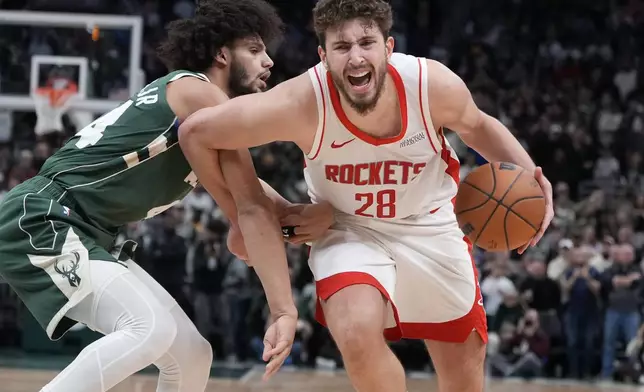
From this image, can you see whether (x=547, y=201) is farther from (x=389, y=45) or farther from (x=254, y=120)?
(x=254, y=120)

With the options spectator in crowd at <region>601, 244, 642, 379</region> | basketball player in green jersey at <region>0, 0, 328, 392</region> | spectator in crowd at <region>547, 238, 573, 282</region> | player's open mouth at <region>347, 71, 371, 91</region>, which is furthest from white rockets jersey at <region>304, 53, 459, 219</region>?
spectator in crowd at <region>547, 238, 573, 282</region>

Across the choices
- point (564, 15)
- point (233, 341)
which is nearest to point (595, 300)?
point (233, 341)

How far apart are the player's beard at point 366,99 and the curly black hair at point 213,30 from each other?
0.75 meters

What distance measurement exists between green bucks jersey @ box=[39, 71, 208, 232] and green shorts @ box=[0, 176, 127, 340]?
11 cm

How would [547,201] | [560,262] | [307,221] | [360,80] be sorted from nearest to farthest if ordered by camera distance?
1. [360,80]
2. [307,221]
3. [547,201]
4. [560,262]

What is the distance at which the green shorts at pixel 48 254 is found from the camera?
11.9 feet

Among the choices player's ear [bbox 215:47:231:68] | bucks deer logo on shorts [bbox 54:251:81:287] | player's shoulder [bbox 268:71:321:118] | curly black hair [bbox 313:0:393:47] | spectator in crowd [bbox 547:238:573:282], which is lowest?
spectator in crowd [bbox 547:238:573:282]

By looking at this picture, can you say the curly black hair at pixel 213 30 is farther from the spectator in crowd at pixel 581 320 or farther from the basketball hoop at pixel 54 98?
the spectator in crowd at pixel 581 320

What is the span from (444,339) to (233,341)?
23.3ft

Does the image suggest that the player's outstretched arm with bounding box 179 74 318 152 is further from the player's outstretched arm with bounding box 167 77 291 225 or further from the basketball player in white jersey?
the player's outstretched arm with bounding box 167 77 291 225

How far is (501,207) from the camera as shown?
4.04 meters

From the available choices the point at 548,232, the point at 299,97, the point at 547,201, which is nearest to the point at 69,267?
the point at 299,97

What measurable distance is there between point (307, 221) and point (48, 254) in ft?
3.60

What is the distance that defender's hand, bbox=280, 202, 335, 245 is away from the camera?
155 inches
